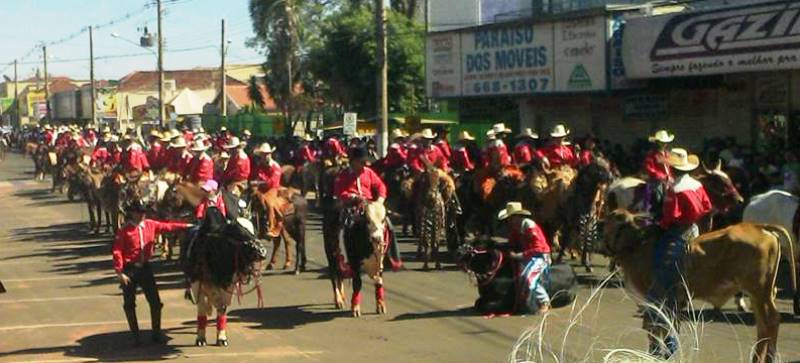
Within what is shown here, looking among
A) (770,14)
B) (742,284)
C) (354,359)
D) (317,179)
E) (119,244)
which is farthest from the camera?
(317,179)

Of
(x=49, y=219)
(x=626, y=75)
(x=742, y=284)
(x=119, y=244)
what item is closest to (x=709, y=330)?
(x=742, y=284)

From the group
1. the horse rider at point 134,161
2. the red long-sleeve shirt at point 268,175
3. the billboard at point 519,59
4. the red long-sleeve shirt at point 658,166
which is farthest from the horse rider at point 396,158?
the red long-sleeve shirt at point 658,166

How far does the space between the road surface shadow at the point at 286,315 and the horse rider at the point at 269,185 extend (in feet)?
10.1

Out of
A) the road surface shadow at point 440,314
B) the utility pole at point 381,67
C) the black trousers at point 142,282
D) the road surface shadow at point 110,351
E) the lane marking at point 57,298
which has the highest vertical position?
the utility pole at point 381,67

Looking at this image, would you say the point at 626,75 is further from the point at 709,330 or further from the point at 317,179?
the point at 709,330

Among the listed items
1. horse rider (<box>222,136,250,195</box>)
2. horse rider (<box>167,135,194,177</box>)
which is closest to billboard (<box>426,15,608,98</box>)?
horse rider (<box>167,135,194,177</box>)

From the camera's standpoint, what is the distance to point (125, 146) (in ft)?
88.8

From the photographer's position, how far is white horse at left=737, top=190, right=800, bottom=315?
1454 cm

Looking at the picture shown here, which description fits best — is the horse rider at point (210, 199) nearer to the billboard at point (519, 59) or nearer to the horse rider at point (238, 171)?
the horse rider at point (238, 171)

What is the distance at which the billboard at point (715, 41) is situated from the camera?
23.3 m

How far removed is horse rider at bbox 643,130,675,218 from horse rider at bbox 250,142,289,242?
228 inches

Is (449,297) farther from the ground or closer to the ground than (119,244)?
closer to the ground

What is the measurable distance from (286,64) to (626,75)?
39.1 m

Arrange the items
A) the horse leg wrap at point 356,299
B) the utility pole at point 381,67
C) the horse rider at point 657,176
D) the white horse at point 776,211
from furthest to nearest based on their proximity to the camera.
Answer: the utility pole at point 381,67 → the horse leg wrap at point 356,299 → the white horse at point 776,211 → the horse rider at point 657,176
